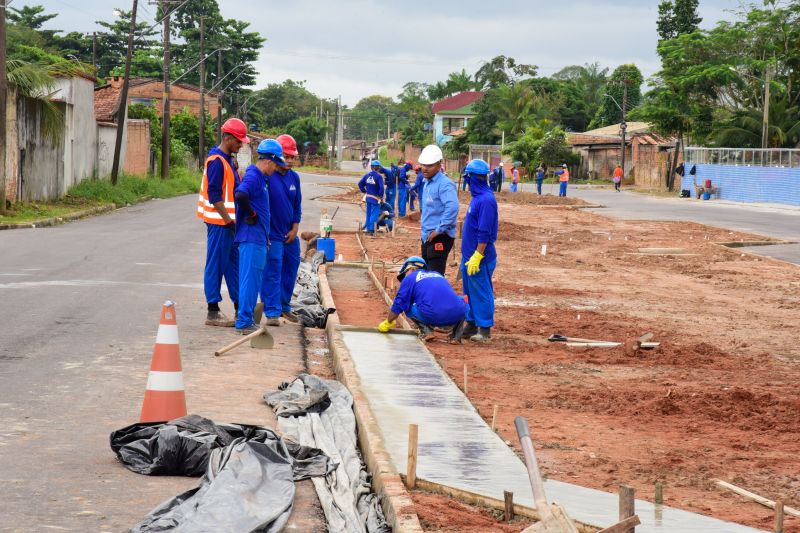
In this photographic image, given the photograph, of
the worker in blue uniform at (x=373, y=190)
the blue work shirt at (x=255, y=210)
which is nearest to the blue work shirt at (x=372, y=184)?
the worker in blue uniform at (x=373, y=190)

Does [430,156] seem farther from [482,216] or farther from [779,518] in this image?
[779,518]

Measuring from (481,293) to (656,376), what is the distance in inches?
87.5

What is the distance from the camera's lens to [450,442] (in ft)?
24.2

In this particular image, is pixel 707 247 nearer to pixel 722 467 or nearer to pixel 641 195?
Answer: pixel 722 467

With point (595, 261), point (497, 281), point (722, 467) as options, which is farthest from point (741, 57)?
point (722, 467)

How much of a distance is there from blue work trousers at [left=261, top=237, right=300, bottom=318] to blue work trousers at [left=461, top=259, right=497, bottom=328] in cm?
187

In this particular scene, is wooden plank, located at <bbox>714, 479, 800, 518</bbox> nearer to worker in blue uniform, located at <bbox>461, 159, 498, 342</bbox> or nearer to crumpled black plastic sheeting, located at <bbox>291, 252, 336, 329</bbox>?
worker in blue uniform, located at <bbox>461, 159, 498, 342</bbox>

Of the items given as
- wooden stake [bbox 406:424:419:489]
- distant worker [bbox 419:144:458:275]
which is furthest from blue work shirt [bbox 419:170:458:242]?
wooden stake [bbox 406:424:419:489]

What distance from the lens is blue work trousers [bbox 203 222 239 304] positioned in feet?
38.2

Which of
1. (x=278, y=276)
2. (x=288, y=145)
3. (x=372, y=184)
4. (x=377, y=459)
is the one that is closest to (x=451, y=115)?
(x=372, y=184)

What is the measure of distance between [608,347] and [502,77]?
102148mm

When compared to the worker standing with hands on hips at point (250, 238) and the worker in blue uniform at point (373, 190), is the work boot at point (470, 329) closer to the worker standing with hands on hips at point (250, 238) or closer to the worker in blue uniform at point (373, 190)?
the worker standing with hands on hips at point (250, 238)

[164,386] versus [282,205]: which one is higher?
[282,205]

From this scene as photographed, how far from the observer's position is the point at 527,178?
84.2 metres
